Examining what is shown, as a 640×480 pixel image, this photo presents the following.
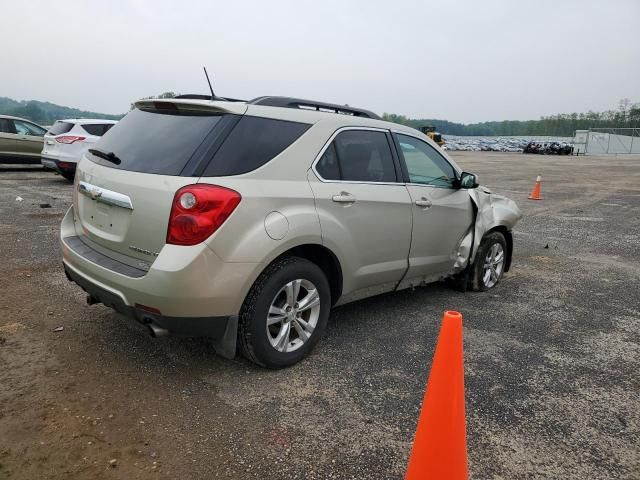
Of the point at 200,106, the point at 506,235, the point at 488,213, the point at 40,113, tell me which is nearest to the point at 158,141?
the point at 200,106

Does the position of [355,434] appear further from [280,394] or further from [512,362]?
[512,362]

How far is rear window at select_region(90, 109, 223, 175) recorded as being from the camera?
10.2 feet

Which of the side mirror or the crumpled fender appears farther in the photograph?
the crumpled fender

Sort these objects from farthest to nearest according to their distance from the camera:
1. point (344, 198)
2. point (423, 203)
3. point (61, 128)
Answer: point (61, 128) → point (423, 203) → point (344, 198)

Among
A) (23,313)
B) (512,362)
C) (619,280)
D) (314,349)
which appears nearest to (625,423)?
(512,362)

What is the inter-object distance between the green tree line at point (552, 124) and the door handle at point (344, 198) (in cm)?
5043

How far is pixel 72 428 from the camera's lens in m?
2.69

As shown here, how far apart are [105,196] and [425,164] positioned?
272 centimetres

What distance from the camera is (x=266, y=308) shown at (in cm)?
318

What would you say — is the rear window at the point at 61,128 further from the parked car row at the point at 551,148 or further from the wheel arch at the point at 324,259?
the parked car row at the point at 551,148

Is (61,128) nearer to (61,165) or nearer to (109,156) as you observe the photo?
(61,165)

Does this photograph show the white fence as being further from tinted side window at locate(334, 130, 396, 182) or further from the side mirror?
tinted side window at locate(334, 130, 396, 182)

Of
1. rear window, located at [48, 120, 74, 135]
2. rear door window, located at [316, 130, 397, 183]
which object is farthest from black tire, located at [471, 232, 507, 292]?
rear window, located at [48, 120, 74, 135]

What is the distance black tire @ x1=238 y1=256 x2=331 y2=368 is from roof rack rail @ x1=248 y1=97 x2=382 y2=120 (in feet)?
3.62
